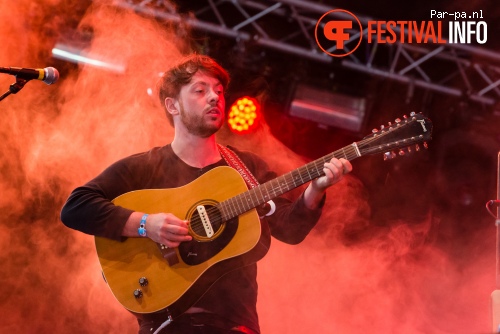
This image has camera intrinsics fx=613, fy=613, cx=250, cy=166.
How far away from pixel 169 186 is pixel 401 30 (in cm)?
404

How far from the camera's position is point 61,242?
5.94 m

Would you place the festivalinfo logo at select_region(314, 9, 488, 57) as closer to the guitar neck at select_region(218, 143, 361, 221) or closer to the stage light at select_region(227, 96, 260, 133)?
the stage light at select_region(227, 96, 260, 133)

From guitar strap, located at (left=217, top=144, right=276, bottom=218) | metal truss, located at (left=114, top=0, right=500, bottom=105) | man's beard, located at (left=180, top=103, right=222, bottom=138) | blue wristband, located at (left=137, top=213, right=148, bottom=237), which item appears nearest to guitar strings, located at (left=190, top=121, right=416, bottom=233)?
guitar strap, located at (left=217, top=144, right=276, bottom=218)

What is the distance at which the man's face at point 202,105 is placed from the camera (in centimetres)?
407

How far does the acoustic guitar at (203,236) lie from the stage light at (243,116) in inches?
99.4

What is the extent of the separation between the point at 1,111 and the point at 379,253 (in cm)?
398

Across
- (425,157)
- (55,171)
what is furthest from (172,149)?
(425,157)

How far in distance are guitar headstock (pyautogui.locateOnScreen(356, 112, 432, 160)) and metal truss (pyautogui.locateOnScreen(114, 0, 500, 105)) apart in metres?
3.43

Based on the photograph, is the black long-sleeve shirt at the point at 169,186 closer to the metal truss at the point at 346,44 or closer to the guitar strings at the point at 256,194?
the guitar strings at the point at 256,194

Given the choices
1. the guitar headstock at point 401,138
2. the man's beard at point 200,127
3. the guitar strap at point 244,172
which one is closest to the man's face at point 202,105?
the man's beard at point 200,127

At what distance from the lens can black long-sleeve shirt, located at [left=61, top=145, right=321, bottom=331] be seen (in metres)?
3.65

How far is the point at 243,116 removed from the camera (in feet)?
21.0

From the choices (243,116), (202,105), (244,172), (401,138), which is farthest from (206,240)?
(243,116)

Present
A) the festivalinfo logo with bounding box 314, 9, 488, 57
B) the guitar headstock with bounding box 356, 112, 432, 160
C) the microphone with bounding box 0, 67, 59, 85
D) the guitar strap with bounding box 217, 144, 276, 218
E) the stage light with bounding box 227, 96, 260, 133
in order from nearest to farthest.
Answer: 1. the guitar headstock with bounding box 356, 112, 432, 160
2. the microphone with bounding box 0, 67, 59, 85
3. the guitar strap with bounding box 217, 144, 276, 218
4. the stage light with bounding box 227, 96, 260, 133
5. the festivalinfo logo with bounding box 314, 9, 488, 57
